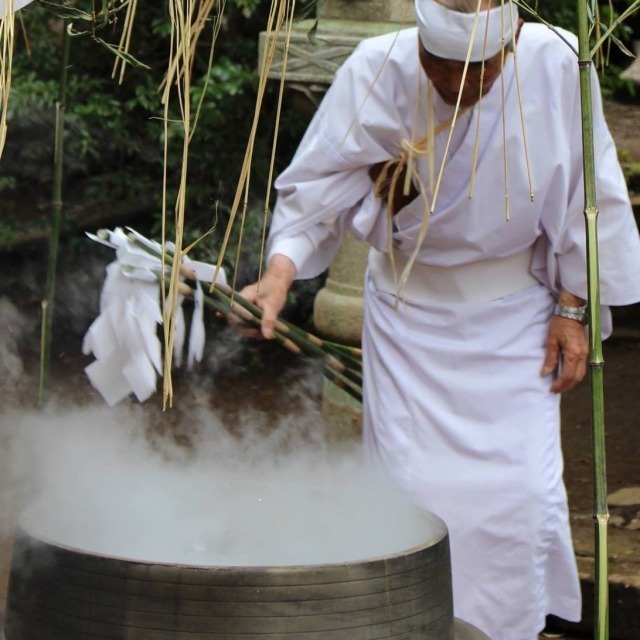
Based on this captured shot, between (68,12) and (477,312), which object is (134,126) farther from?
(68,12)

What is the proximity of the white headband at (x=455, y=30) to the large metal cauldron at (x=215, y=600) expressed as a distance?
120cm

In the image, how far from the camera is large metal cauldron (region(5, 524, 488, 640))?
198 centimetres

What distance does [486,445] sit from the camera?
11.0ft

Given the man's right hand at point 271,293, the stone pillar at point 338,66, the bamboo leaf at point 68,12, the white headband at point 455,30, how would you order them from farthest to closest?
the stone pillar at point 338,66
the man's right hand at point 271,293
the white headband at point 455,30
the bamboo leaf at point 68,12

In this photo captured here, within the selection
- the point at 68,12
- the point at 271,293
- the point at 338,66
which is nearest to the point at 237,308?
the point at 271,293

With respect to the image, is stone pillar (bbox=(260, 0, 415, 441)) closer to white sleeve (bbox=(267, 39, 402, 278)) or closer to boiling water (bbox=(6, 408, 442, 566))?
white sleeve (bbox=(267, 39, 402, 278))

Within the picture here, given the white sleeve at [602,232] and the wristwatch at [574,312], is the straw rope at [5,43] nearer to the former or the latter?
the white sleeve at [602,232]

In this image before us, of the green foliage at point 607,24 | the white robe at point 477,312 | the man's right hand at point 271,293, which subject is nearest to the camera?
the man's right hand at point 271,293

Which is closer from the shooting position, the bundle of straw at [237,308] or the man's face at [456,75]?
the bundle of straw at [237,308]

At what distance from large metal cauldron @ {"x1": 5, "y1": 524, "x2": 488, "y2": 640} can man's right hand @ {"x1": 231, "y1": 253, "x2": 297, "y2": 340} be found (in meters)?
1.07

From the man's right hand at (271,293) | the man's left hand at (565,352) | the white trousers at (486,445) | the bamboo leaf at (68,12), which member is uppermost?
the bamboo leaf at (68,12)

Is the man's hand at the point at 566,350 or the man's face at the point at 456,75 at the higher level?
the man's face at the point at 456,75

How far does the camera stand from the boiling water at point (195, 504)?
94.1 inches

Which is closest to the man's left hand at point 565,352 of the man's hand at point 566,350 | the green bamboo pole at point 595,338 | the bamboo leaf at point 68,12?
the man's hand at point 566,350
